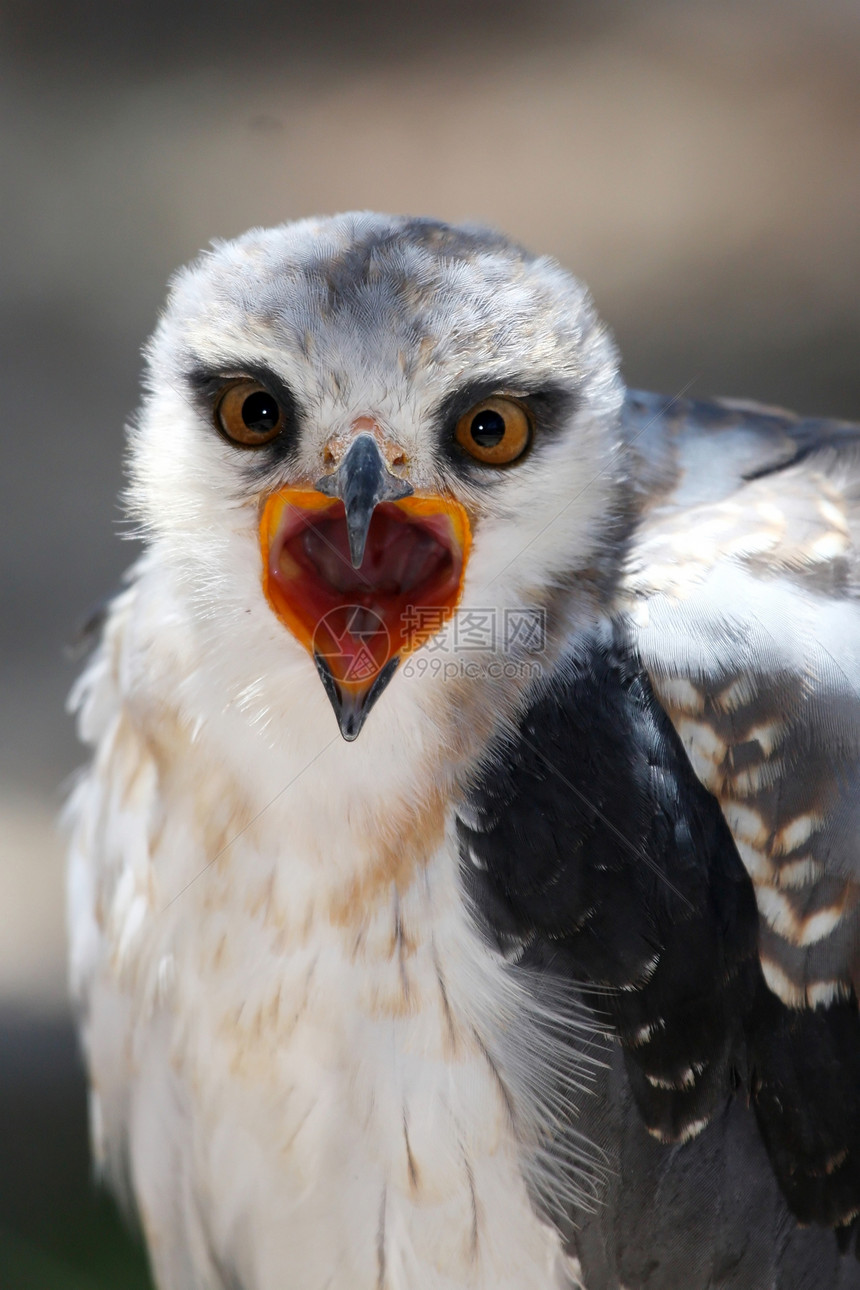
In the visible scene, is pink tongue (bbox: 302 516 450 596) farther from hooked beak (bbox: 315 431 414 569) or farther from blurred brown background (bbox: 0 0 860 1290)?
blurred brown background (bbox: 0 0 860 1290)

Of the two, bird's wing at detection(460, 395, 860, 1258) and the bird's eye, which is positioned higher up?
the bird's eye

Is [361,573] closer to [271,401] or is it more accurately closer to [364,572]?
[364,572]

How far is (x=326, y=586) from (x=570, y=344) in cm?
27

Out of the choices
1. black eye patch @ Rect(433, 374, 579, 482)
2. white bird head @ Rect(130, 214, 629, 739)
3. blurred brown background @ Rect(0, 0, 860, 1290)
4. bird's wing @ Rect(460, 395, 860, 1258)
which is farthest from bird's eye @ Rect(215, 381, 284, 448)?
blurred brown background @ Rect(0, 0, 860, 1290)

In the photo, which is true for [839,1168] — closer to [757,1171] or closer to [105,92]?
[757,1171]

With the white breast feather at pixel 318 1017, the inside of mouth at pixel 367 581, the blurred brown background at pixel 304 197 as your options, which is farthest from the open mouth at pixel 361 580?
the blurred brown background at pixel 304 197

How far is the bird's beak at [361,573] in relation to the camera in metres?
0.77

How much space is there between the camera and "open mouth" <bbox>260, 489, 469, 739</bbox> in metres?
0.78

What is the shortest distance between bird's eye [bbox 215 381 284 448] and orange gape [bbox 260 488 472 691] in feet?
0.17

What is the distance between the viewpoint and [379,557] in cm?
82

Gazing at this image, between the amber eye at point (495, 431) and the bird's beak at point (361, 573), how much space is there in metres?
0.05

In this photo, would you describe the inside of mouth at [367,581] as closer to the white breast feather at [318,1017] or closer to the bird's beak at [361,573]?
the bird's beak at [361,573]

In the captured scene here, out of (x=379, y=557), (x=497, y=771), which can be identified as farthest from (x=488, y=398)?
(x=497, y=771)

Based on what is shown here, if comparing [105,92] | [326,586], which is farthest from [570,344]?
[105,92]
